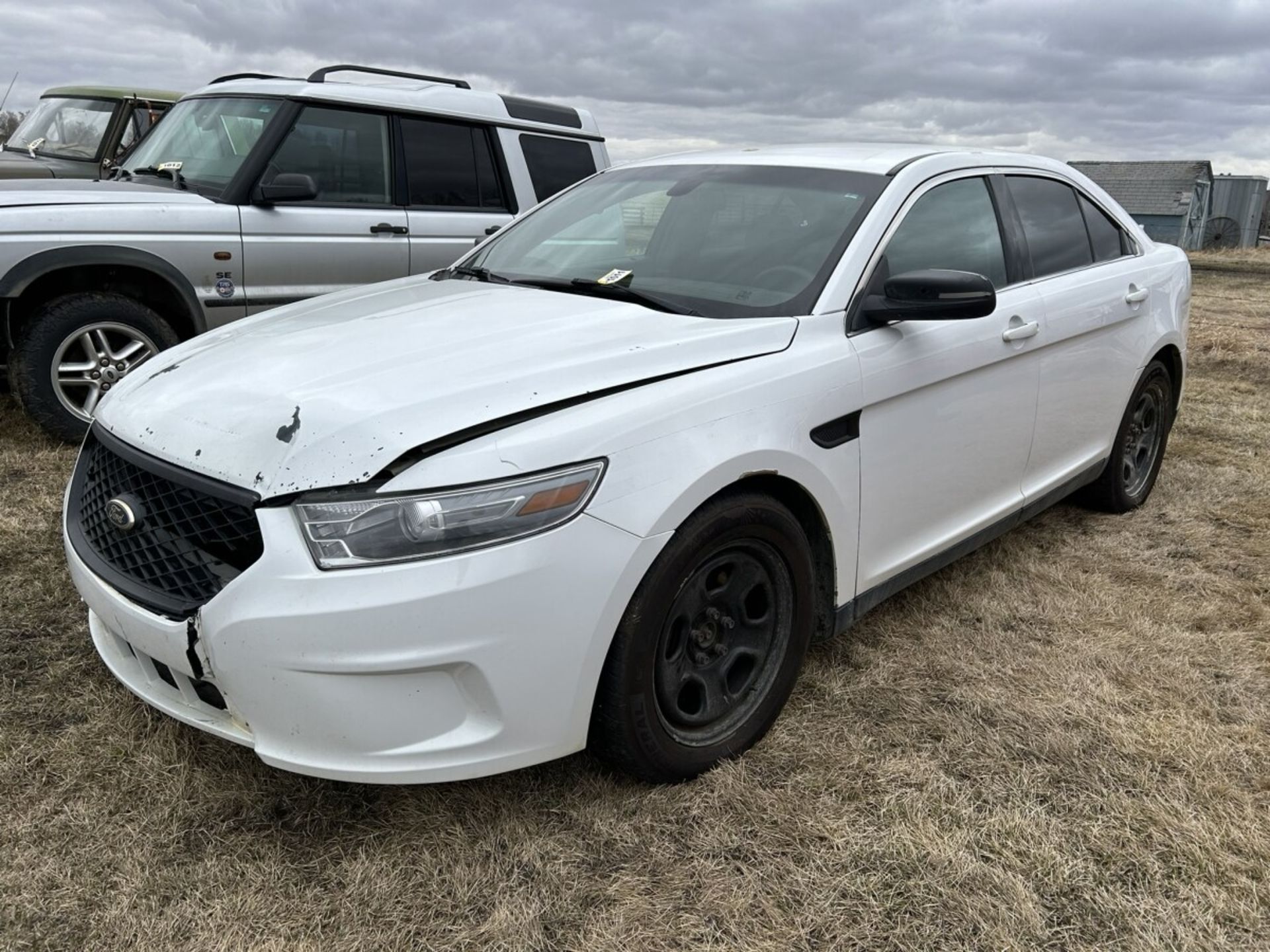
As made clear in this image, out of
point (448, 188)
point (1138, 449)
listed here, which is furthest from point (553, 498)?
point (448, 188)

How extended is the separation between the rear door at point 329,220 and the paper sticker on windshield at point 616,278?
277cm

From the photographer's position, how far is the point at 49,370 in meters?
4.77

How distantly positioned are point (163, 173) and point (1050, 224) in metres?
4.69

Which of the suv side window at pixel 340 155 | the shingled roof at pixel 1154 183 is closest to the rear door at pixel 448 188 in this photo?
the suv side window at pixel 340 155

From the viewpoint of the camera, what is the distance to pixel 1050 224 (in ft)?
12.6

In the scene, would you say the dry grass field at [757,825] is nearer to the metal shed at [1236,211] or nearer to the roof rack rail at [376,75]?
the roof rack rail at [376,75]

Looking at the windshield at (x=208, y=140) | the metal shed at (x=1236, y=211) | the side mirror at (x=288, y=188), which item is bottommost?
the metal shed at (x=1236, y=211)

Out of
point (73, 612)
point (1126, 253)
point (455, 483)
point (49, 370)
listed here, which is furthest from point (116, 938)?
point (1126, 253)

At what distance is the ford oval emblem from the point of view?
2.25 metres

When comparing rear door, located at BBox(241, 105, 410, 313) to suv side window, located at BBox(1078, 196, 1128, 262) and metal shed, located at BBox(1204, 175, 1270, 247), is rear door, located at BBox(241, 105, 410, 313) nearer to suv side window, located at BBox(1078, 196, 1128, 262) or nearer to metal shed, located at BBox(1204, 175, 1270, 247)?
suv side window, located at BBox(1078, 196, 1128, 262)

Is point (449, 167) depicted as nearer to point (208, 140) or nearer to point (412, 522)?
point (208, 140)

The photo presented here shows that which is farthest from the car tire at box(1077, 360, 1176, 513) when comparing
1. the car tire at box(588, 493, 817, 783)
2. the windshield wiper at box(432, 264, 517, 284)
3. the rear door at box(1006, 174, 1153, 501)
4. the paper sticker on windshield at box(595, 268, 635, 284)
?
the windshield wiper at box(432, 264, 517, 284)

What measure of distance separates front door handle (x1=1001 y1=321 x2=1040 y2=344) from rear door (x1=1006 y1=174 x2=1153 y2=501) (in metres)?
0.10

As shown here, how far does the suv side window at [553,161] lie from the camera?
6250mm
